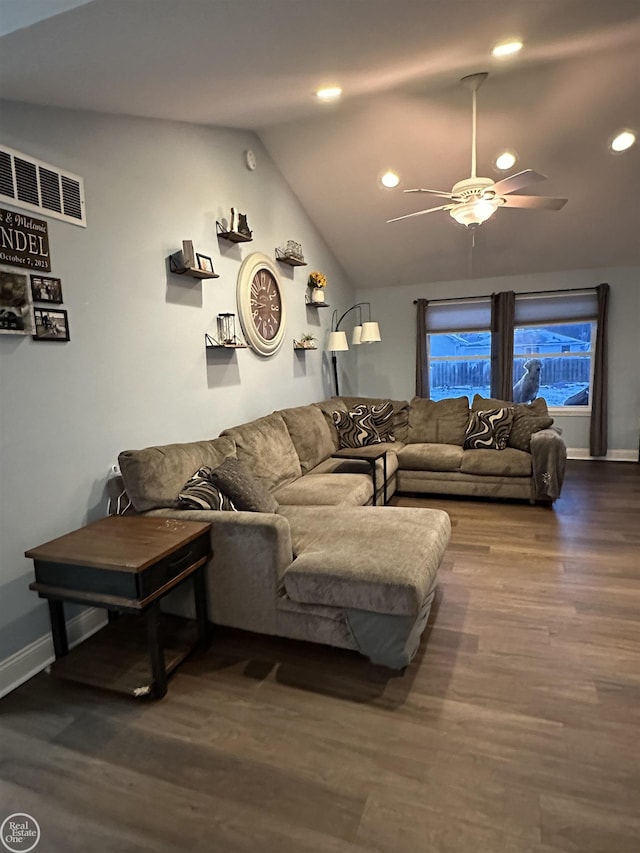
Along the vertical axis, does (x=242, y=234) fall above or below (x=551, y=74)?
below

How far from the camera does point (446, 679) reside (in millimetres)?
1999

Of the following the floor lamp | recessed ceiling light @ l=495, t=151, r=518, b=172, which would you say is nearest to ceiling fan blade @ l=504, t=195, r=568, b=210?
recessed ceiling light @ l=495, t=151, r=518, b=172

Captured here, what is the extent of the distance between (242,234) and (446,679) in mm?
3149

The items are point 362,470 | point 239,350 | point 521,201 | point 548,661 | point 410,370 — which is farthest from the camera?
point 410,370

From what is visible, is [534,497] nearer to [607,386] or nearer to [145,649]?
[607,386]

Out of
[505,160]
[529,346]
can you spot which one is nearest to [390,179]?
[505,160]

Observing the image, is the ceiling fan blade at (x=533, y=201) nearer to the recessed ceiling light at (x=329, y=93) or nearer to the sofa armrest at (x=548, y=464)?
the recessed ceiling light at (x=329, y=93)

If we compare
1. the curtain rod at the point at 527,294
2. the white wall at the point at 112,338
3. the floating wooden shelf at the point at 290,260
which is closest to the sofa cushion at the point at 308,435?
the white wall at the point at 112,338

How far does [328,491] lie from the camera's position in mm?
3312

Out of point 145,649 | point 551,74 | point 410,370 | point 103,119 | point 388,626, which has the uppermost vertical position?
point 551,74

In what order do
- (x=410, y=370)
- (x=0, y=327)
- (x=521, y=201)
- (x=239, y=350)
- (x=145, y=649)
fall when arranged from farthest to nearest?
(x=410, y=370) → (x=239, y=350) → (x=521, y=201) → (x=145, y=649) → (x=0, y=327)

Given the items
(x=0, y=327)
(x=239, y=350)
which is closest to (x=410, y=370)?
(x=239, y=350)

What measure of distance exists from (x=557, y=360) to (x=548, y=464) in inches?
103

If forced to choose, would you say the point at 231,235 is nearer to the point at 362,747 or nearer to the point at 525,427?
the point at 525,427
